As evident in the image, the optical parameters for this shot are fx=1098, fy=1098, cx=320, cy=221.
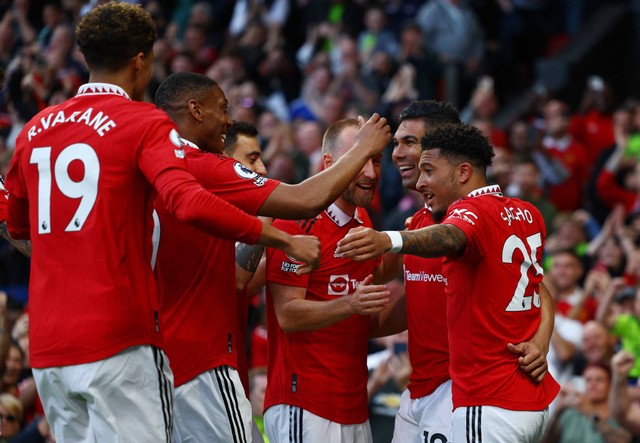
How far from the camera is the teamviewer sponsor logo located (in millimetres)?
6160

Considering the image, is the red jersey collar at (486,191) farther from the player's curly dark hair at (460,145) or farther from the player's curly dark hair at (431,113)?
the player's curly dark hair at (431,113)

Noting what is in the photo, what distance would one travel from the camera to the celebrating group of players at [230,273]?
450cm

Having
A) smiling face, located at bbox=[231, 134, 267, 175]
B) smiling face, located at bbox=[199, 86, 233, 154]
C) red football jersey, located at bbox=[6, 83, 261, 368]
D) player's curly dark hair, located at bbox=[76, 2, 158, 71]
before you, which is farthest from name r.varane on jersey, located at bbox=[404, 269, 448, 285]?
player's curly dark hair, located at bbox=[76, 2, 158, 71]

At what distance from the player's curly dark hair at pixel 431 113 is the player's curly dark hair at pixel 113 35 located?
2141 mm

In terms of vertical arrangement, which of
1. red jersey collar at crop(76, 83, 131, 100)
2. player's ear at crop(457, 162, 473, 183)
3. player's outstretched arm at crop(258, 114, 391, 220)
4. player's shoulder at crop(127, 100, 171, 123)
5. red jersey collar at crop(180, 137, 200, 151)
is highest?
red jersey collar at crop(76, 83, 131, 100)

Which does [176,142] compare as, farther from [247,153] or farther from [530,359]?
[530,359]

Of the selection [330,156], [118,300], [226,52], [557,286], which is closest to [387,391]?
[557,286]

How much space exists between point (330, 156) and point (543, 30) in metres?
10.2

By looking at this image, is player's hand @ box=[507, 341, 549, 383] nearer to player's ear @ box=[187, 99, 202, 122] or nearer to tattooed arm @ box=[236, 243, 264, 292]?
tattooed arm @ box=[236, 243, 264, 292]

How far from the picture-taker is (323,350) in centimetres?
610

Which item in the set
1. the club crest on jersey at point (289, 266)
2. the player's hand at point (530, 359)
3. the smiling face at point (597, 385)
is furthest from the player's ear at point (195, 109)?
the smiling face at point (597, 385)

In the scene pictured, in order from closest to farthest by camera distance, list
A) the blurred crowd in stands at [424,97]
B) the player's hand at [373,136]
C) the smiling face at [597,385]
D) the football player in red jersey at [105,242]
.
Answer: the football player in red jersey at [105,242] < the player's hand at [373,136] < the smiling face at [597,385] < the blurred crowd in stands at [424,97]

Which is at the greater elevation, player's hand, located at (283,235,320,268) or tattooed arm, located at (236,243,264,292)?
player's hand, located at (283,235,320,268)

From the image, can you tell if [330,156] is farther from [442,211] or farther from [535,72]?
[535,72]
